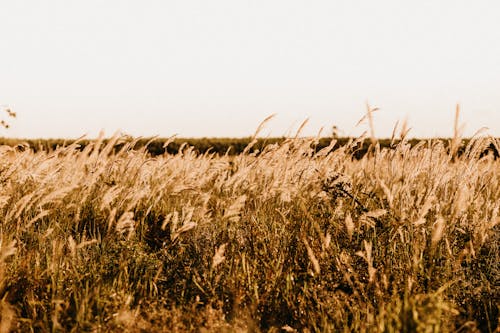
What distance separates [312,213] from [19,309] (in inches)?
81.6

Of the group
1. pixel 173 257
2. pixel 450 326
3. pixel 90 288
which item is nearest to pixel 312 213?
pixel 173 257

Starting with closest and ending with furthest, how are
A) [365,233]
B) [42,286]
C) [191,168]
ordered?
1. [42,286]
2. [365,233]
3. [191,168]

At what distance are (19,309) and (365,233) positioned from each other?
7.34 ft

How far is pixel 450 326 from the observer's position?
2842mm

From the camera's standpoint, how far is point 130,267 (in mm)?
3322

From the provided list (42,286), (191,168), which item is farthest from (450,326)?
(191,168)

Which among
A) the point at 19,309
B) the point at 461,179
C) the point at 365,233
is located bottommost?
the point at 19,309

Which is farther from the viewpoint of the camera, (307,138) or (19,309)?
(307,138)

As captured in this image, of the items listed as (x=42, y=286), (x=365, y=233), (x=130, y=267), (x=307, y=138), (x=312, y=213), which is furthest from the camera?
(x=307, y=138)

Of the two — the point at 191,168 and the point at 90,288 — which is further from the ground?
the point at 191,168

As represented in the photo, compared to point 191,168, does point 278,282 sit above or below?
below

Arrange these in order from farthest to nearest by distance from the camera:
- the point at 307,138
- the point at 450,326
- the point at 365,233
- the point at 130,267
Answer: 1. the point at 307,138
2. the point at 365,233
3. the point at 130,267
4. the point at 450,326

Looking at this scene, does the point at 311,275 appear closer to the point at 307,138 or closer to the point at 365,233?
the point at 365,233

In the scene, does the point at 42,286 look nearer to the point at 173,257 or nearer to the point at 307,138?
the point at 173,257
